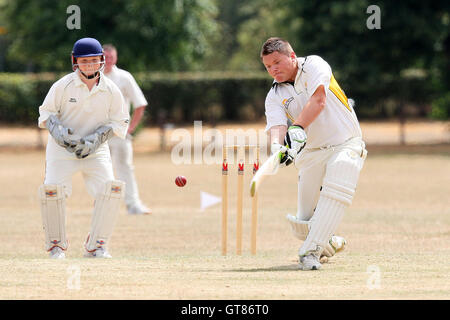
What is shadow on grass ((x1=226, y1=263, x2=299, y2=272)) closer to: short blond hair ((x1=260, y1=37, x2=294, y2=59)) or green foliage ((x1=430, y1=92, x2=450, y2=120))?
short blond hair ((x1=260, y1=37, x2=294, y2=59))

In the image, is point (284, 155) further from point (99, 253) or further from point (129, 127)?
point (129, 127)

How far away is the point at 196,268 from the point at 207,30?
67.6 feet

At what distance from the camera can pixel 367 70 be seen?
83.2 ft

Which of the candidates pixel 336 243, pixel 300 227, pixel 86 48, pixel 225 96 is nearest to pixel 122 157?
pixel 86 48

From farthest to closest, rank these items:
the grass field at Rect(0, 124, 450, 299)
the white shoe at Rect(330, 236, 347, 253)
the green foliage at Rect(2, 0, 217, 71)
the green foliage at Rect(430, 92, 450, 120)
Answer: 1. the green foliage at Rect(430, 92, 450, 120)
2. the green foliage at Rect(2, 0, 217, 71)
3. the white shoe at Rect(330, 236, 347, 253)
4. the grass field at Rect(0, 124, 450, 299)

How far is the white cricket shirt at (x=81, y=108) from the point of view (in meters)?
8.61

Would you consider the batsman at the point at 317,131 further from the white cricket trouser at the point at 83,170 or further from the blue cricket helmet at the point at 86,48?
the white cricket trouser at the point at 83,170

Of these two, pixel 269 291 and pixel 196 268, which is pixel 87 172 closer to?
pixel 196 268

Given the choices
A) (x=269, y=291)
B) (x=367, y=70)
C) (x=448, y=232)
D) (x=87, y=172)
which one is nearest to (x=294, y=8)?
(x=367, y=70)

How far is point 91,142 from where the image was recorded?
8555mm

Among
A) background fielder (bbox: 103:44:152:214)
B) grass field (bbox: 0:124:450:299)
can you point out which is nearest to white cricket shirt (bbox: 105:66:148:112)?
background fielder (bbox: 103:44:152:214)

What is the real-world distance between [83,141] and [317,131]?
2.18 metres

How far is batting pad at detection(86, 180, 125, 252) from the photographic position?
8734 millimetres

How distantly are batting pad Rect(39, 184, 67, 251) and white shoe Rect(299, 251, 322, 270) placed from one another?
7.79ft
